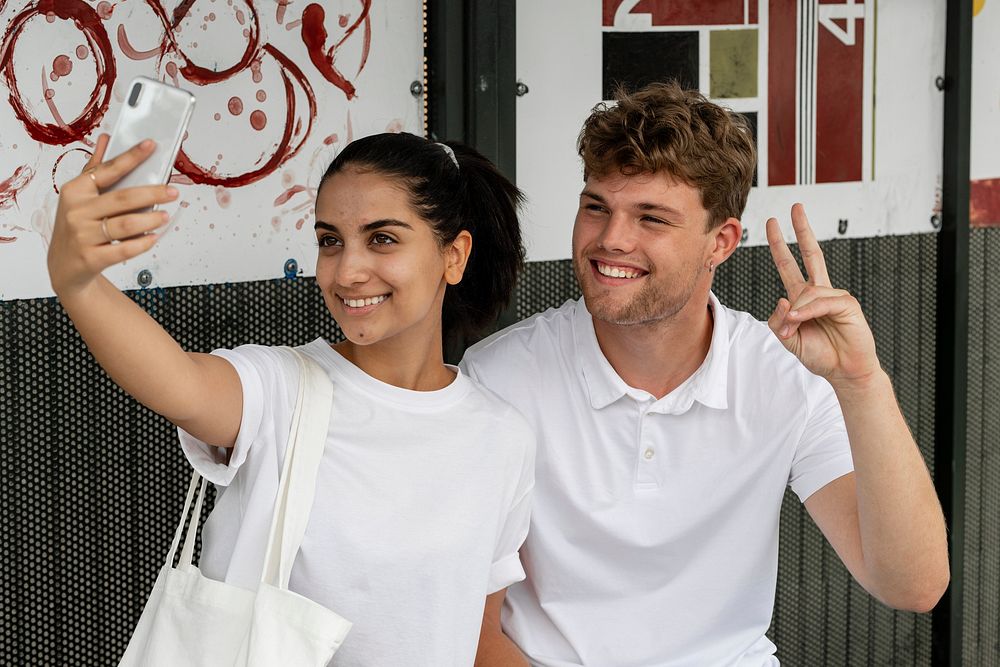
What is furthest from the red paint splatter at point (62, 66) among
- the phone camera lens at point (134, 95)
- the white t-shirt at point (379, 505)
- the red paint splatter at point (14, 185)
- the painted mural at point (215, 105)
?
the phone camera lens at point (134, 95)

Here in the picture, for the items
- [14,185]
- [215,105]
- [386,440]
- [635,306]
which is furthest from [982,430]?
[14,185]

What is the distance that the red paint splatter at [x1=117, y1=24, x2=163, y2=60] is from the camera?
1.80 meters

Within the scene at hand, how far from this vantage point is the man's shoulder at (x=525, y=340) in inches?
77.0

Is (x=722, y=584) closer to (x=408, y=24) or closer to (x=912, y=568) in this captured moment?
(x=912, y=568)

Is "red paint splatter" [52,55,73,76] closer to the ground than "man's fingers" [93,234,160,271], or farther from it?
farther from it

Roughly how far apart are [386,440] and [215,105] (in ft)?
2.10

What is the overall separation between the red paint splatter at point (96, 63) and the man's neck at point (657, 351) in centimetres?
84

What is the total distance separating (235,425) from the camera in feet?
4.80

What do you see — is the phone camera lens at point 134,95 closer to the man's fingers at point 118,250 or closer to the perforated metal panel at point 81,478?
the man's fingers at point 118,250

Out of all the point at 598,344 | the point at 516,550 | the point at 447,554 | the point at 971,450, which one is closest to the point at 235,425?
the point at 447,554

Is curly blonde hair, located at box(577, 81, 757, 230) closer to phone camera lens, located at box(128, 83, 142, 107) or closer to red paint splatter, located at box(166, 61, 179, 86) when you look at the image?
red paint splatter, located at box(166, 61, 179, 86)

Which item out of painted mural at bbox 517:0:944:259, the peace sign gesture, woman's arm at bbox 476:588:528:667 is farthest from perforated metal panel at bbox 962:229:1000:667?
woman's arm at bbox 476:588:528:667

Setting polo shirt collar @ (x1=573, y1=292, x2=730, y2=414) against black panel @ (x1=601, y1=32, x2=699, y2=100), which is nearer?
polo shirt collar @ (x1=573, y1=292, x2=730, y2=414)

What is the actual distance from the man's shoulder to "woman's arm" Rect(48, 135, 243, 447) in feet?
1.87
